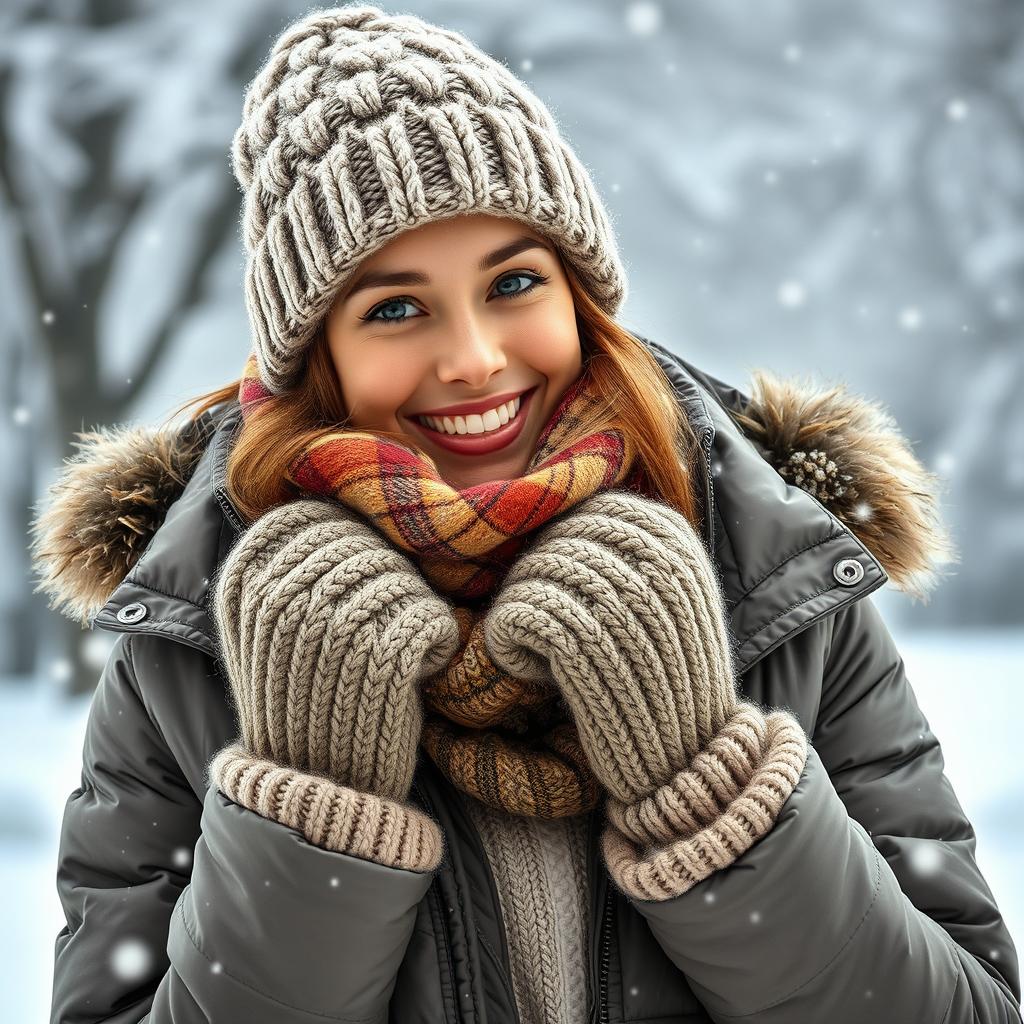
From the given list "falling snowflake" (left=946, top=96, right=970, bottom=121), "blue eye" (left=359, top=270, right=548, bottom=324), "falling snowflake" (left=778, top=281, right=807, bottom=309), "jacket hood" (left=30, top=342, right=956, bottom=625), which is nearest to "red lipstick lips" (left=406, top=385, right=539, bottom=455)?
"blue eye" (left=359, top=270, right=548, bottom=324)

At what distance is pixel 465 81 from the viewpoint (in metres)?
1.25

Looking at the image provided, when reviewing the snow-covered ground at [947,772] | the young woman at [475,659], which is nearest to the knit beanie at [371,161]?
the young woman at [475,659]

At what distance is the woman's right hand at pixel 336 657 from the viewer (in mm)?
1086

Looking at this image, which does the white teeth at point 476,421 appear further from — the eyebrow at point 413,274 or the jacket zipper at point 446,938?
the jacket zipper at point 446,938

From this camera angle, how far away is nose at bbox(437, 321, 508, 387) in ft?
4.00

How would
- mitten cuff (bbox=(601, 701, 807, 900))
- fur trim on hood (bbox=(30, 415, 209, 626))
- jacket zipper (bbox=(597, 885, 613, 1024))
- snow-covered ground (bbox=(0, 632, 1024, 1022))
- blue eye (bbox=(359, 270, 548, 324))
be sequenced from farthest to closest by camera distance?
snow-covered ground (bbox=(0, 632, 1024, 1022)) < fur trim on hood (bbox=(30, 415, 209, 626)) < blue eye (bbox=(359, 270, 548, 324)) < jacket zipper (bbox=(597, 885, 613, 1024)) < mitten cuff (bbox=(601, 701, 807, 900))

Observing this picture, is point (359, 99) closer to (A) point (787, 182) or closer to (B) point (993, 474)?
(A) point (787, 182)

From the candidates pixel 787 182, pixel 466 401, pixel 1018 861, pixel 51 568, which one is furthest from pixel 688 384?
pixel 787 182

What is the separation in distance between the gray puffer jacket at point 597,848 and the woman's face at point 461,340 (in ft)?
0.73

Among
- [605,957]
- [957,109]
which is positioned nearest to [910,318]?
[957,109]

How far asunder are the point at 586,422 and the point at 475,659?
332 mm

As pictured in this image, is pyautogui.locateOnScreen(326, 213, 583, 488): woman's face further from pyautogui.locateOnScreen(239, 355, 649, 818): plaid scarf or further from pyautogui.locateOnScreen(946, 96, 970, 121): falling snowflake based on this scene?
pyautogui.locateOnScreen(946, 96, 970, 121): falling snowflake

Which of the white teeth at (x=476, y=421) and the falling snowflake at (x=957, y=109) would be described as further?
the falling snowflake at (x=957, y=109)

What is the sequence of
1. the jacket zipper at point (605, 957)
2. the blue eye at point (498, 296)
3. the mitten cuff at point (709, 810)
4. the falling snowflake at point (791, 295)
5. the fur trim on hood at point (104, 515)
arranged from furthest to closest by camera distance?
the falling snowflake at point (791, 295)
the fur trim on hood at point (104, 515)
the blue eye at point (498, 296)
the jacket zipper at point (605, 957)
the mitten cuff at point (709, 810)
